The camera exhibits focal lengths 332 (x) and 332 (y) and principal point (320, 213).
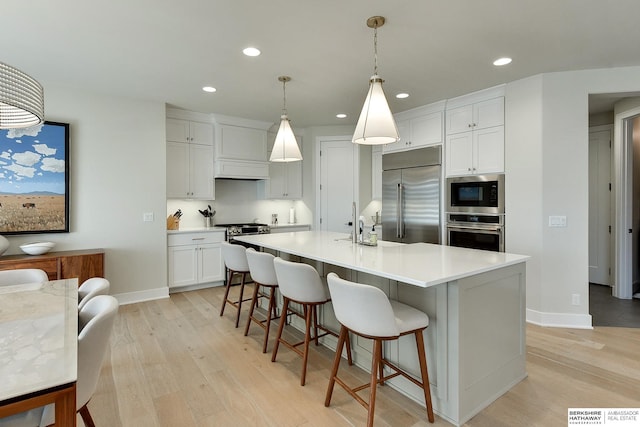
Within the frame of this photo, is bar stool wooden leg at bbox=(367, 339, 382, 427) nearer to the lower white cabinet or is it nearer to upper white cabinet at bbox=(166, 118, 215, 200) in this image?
the lower white cabinet

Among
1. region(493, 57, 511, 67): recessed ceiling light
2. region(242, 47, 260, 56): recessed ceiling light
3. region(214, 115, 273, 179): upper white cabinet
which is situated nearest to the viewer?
region(242, 47, 260, 56): recessed ceiling light

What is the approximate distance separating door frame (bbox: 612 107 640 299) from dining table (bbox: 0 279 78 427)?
5.55m

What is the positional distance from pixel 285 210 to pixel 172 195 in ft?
6.93

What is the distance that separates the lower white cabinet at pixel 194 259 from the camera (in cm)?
461

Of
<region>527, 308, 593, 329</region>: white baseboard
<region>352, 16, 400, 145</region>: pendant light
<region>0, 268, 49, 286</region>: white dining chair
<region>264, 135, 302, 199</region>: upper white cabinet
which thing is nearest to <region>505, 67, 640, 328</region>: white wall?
<region>527, 308, 593, 329</region>: white baseboard

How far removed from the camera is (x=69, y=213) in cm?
381

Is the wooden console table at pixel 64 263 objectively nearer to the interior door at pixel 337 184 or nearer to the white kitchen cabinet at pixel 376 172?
the interior door at pixel 337 184

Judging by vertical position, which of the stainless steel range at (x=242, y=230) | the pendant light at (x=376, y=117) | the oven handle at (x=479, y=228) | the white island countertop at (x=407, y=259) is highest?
the pendant light at (x=376, y=117)

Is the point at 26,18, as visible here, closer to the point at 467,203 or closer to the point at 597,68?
the point at 467,203

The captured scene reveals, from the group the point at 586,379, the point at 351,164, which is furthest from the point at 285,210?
the point at 586,379

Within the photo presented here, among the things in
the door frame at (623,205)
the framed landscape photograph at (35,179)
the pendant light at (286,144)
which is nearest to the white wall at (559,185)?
the door frame at (623,205)

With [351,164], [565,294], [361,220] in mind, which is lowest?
[565,294]

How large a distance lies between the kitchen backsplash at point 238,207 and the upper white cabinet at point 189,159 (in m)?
0.34

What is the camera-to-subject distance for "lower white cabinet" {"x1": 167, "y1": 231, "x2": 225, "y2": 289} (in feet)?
15.1
